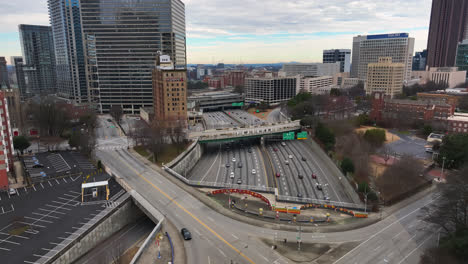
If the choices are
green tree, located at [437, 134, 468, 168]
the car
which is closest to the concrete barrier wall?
the car

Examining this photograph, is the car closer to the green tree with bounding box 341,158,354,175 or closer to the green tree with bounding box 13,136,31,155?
the green tree with bounding box 341,158,354,175

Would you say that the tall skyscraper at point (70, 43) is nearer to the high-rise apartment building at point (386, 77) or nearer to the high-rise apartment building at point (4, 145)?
the high-rise apartment building at point (4, 145)

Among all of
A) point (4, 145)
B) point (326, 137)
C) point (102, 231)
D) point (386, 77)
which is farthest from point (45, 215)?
point (386, 77)

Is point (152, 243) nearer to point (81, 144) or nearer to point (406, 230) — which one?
point (406, 230)

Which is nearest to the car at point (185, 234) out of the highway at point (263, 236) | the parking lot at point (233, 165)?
the highway at point (263, 236)

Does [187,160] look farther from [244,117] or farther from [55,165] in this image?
[244,117]

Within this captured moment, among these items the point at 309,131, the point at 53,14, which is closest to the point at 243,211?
the point at 309,131
